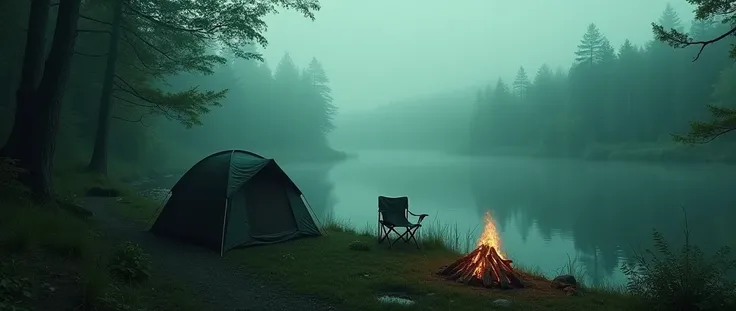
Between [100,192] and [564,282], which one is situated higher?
[100,192]

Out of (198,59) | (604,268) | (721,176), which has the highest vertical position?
(198,59)

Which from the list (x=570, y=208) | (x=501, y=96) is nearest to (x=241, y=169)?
(x=570, y=208)

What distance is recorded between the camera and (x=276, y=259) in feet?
26.0

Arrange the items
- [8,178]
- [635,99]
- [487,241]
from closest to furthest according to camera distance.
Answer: [8,178], [487,241], [635,99]

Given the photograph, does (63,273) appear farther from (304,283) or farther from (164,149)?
(164,149)

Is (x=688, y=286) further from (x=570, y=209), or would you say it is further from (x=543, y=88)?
(x=543, y=88)

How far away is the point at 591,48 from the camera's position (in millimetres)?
54812

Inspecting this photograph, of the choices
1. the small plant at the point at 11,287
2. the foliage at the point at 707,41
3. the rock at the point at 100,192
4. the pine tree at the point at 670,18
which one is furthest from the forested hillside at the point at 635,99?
the small plant at the point at 11,287

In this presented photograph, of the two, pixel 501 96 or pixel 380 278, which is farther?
pixel 501 96

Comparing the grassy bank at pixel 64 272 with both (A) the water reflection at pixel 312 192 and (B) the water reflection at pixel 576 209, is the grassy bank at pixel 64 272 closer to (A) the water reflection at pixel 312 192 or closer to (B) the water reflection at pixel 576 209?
(B) the water reflection at pixel 576 209

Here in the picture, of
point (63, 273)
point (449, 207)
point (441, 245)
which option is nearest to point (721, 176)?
point (449, 207)

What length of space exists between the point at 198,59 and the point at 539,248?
11995mm

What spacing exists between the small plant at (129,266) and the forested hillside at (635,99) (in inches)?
1673

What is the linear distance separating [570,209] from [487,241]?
8.58 m
